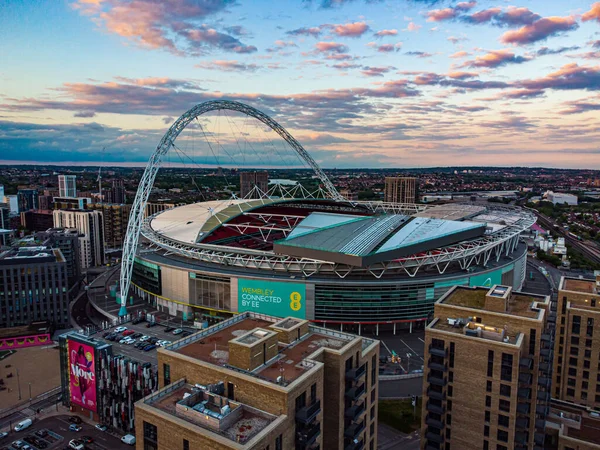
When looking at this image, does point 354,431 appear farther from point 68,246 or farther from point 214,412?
point 68,246

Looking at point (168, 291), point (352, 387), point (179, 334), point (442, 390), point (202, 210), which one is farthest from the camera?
point (202, 210)

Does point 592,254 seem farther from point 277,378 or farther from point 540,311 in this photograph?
point 277,378

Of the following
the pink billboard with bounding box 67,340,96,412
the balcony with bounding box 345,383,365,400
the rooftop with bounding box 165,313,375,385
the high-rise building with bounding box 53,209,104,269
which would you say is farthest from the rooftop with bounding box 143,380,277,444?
the high-rise building with bounding box 53,209,104,269

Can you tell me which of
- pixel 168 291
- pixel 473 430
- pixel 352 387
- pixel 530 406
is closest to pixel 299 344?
pixel 352 387

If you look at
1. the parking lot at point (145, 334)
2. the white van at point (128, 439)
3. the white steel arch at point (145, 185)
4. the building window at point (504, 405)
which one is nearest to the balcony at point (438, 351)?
the building window at point (504, 405)

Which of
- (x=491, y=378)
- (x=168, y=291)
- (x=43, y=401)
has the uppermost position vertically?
(x=491, y=378)

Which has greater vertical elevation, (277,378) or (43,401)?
(277,378)
